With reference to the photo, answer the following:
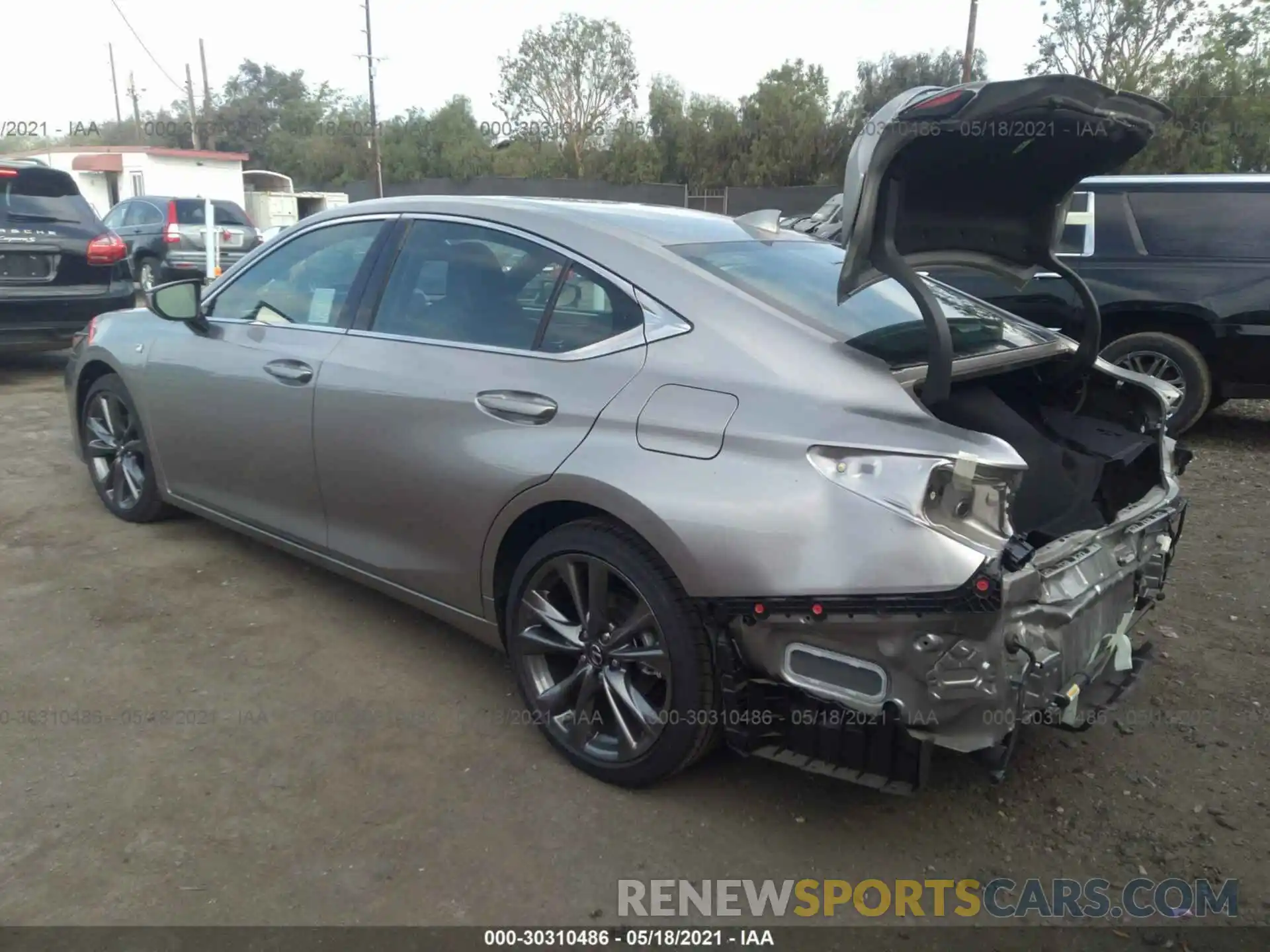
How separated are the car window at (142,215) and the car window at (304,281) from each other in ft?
45.1

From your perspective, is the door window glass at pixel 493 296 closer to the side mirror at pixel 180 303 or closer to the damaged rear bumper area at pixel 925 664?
the damaged rear bumper area at pixel 925 664

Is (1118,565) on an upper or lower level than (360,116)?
lower

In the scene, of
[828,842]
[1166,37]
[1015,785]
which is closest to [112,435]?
[828,842]

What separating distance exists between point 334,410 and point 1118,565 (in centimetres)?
255

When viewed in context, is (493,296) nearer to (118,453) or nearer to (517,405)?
(517,405)

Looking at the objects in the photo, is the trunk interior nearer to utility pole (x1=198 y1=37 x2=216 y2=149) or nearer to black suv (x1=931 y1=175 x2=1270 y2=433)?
black suv (x1=931 y1=175 x2=1270 y2=433)

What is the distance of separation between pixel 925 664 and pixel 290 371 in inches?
99.4

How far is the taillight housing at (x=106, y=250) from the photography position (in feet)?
27.5

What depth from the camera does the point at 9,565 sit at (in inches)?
171

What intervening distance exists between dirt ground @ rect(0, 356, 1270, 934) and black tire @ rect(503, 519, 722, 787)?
0.11 metres

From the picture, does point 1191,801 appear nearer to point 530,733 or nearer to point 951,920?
point 951,920

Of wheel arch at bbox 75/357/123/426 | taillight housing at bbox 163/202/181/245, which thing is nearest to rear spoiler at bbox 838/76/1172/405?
wheel arch at bbox 75/357/123/426

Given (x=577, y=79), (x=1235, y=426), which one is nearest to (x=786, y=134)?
(x=577, y=79)

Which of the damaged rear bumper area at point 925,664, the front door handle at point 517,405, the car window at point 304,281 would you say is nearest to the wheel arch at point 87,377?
the car window at point 304,281
